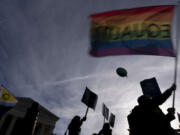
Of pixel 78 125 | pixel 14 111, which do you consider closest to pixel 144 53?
pixel 78 125

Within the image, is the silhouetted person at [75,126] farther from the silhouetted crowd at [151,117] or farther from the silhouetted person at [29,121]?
the silhouetted crowd at [151,117]

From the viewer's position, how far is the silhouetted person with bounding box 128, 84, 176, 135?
2.83m

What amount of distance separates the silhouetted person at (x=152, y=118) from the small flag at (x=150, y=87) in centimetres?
56

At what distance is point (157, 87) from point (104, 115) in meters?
6.79

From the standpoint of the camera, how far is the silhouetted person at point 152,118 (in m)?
2.83

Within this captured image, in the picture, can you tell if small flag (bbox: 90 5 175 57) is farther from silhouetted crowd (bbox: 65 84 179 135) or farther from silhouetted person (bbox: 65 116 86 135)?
silhouetted person (bbox: 65 116 86 135)

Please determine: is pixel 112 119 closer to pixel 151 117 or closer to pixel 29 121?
pixel 29 121

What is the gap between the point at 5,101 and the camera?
238 inches

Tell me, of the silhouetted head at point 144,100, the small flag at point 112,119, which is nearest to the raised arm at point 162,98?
the silhouetted head at point 144,100

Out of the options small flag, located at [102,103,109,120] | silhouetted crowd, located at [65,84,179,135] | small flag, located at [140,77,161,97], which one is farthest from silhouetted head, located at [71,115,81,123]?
small flag, located at [102,103,109,120]

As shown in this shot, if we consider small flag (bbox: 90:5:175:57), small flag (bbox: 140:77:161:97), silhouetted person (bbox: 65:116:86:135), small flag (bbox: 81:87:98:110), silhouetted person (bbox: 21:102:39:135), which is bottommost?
silhouetted person (bbox: 21:102:39:135)

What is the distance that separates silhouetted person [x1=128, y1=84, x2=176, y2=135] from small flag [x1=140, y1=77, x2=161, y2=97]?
1.83ft

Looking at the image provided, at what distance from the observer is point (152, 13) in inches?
190

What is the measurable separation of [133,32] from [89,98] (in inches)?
178
